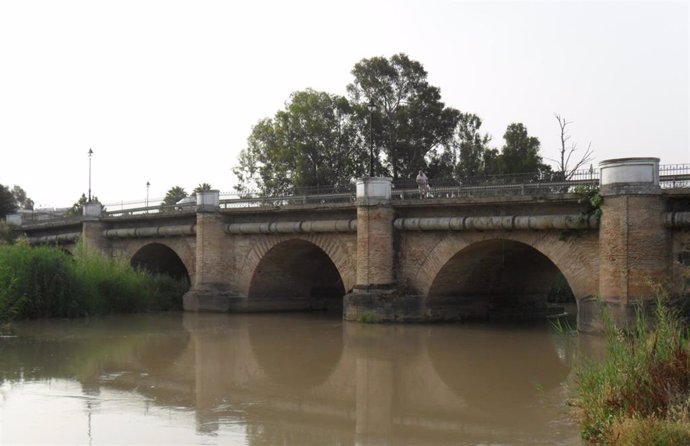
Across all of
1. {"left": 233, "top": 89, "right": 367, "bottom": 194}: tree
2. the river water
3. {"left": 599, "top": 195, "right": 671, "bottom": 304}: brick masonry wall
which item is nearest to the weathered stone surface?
{"left": 599, "top": 195, "right": 671, "bottom": 304}: brick masonry wall

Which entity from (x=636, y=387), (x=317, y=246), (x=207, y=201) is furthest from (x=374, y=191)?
(x=636, y=387)

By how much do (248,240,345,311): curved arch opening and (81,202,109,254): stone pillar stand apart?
9.48m

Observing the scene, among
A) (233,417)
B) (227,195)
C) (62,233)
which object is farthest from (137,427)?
(62,233)

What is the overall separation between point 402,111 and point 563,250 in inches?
1003

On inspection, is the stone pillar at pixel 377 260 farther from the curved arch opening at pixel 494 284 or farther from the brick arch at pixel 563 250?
the brick arch at pixel 563 250

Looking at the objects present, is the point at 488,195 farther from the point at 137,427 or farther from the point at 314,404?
the point at 137,427

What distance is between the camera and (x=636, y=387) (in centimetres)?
864

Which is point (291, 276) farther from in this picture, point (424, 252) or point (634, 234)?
point (634, 234)

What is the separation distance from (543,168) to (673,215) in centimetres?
2588

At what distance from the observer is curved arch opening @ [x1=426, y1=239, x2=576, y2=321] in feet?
75.2

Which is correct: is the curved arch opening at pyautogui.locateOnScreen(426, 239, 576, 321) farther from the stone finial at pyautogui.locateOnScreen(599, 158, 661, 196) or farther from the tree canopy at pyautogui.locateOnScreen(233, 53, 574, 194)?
the tree canopy at pyautogui.locateOnScreen(233, 53, 574, 194)

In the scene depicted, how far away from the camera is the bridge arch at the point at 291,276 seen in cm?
2769

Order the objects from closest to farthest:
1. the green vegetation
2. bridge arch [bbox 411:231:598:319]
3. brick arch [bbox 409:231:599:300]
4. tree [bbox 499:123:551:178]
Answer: the green vegetation → brick arch [bbox 409:231:599:300] → bridge arch [bbox 411:231:598:319] → tree [bbox 499:123:551:178]

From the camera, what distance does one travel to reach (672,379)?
859 centimetres
